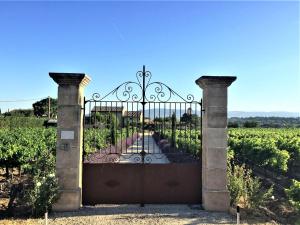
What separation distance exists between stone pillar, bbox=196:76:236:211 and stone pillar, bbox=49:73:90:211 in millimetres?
3004

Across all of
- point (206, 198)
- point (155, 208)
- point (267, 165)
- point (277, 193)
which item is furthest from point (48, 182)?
point (267, 165)

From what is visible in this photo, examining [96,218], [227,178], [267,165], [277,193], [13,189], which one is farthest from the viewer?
[267,165]

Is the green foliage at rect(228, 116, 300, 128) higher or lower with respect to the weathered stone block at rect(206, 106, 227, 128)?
lower

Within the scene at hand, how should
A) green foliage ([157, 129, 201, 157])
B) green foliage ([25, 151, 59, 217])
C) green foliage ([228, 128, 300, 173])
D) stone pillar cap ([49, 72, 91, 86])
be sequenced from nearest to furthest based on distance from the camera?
green foliage ([25, 151, 59, 217]) → stone pillar cap ([49, 72, 91, 86]) → green foliage ([157, 129, 201, 157]) → green foliage ([228, 128, 300, 173])

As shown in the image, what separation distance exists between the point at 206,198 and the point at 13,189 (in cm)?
449

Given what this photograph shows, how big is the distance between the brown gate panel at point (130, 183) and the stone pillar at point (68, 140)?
471 millimetres

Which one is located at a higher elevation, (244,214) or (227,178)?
(227,178)

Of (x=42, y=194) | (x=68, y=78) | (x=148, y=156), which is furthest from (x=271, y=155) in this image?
(x=42, y=194)

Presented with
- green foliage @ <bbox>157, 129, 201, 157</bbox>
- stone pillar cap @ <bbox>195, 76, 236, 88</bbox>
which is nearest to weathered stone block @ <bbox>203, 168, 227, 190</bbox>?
green foliage @ <bbox>157, 129, 201, 157</bbox>

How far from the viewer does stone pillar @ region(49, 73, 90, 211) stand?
8.62 meters

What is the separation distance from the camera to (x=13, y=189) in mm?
8609

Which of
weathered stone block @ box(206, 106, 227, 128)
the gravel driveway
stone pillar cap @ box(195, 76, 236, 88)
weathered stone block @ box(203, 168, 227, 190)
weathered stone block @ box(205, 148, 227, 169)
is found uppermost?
stone pillar cap @ box(195, 76, 236, 88)

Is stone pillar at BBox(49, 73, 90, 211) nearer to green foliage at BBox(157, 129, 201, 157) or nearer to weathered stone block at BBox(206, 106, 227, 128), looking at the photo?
green foliage at BBox(157, 129, 201, 157)

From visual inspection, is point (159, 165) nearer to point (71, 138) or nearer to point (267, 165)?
point (71, 138)
